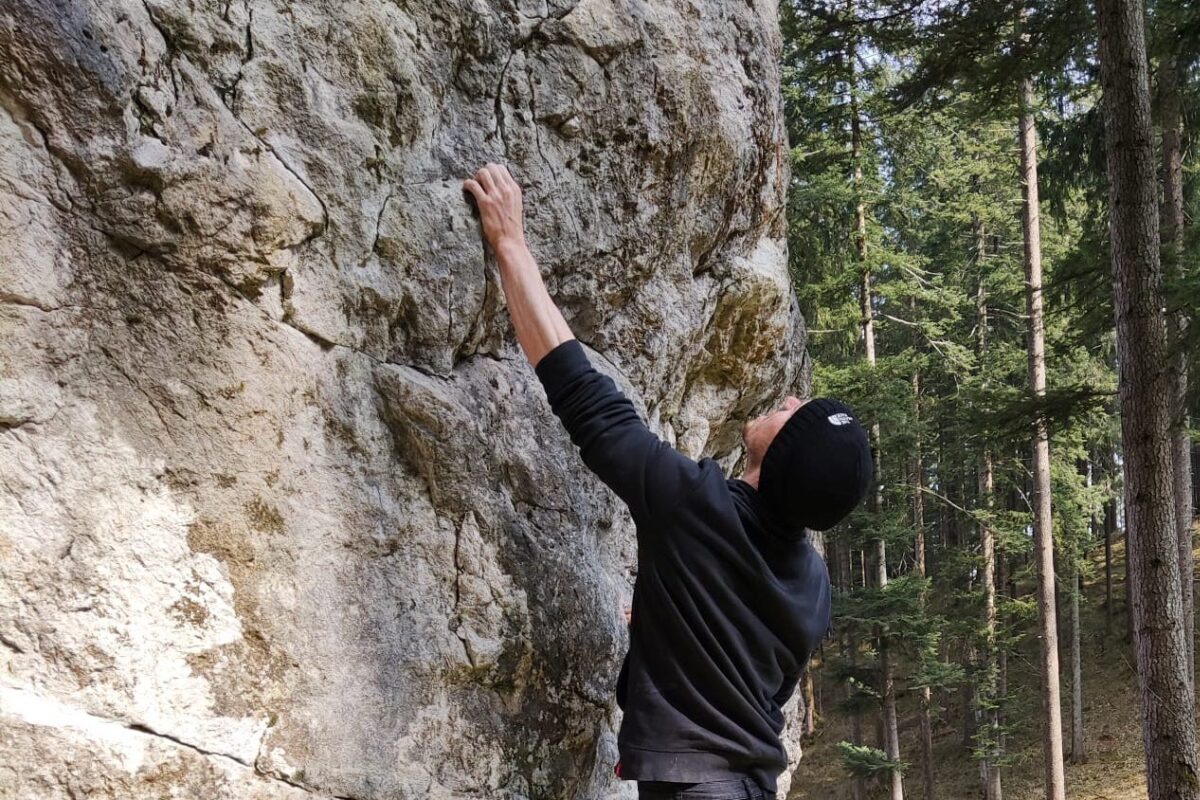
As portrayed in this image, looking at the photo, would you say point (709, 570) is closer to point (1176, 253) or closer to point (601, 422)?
point (601, 422)

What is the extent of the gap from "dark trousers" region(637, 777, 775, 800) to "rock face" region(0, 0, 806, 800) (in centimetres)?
68

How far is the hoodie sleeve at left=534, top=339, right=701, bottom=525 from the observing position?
251 cm

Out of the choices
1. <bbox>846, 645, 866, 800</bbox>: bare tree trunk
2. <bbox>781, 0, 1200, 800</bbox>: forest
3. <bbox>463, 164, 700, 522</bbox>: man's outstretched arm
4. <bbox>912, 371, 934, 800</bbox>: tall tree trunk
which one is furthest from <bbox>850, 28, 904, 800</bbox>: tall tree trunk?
<bbox>463, 164, 700, 522</bbox>: man's outstretched arm

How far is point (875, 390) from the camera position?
1738 cm

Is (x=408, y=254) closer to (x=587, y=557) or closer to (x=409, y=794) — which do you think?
(x=587, y=557)

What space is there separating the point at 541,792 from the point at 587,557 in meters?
0.84

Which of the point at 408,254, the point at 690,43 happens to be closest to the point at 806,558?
the point at 408,254

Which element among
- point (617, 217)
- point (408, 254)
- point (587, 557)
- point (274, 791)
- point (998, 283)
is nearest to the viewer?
point (274, 791)

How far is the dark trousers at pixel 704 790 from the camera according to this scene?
2512 mm

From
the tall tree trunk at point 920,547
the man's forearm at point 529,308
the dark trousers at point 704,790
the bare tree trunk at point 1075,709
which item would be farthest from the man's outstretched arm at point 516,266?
the bare tree trunk at point 1075,709

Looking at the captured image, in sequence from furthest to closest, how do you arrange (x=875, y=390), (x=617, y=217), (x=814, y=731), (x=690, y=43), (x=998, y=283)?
(x=814, y=731), (x=998, y=283), (x=875, y=390), (x=690, y=43), (x=617, y=217)

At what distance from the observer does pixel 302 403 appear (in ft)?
8.96

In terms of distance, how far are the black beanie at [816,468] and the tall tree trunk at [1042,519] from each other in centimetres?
1397

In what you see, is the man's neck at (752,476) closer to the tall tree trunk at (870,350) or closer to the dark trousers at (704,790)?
the dark trousers at (704,790)
